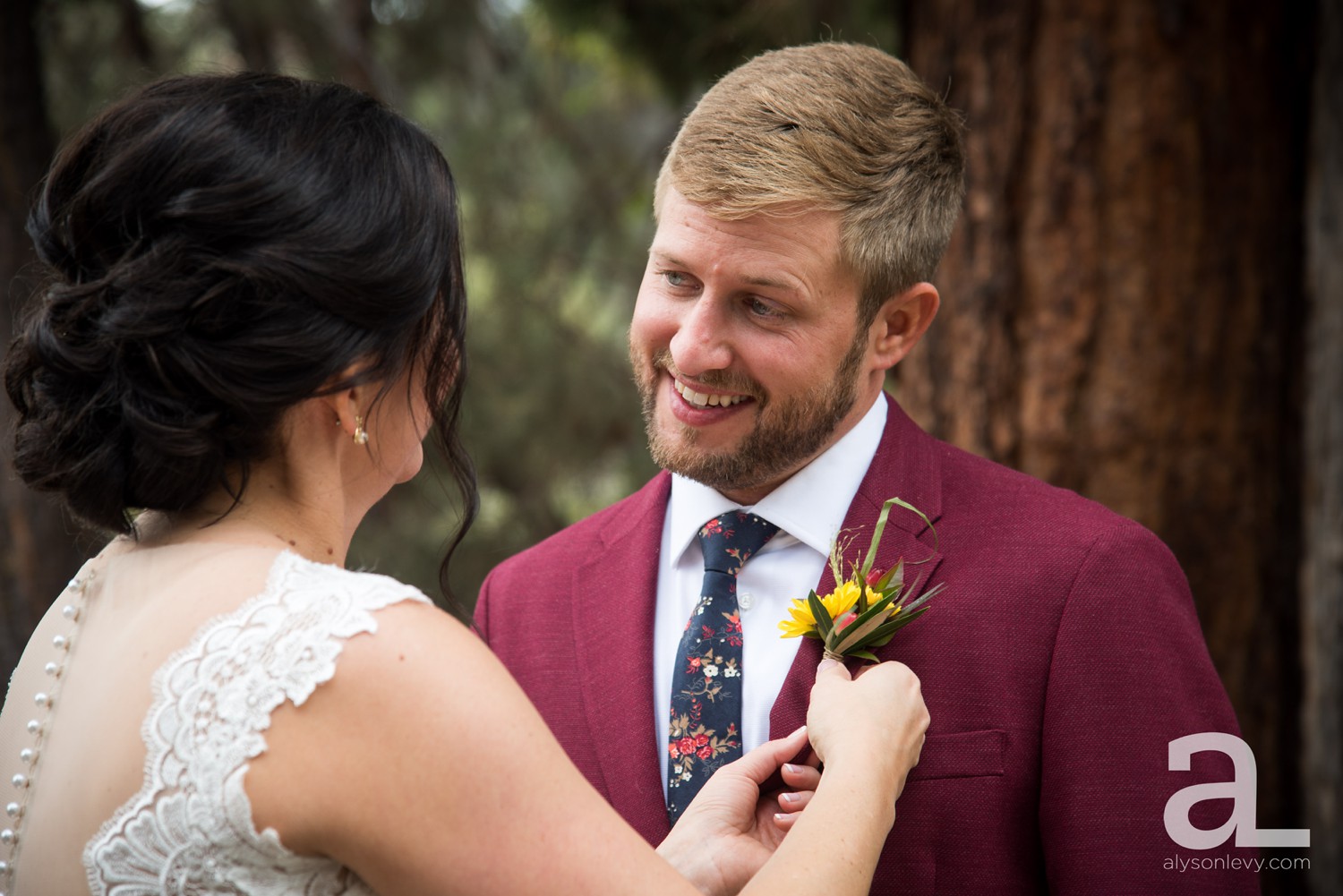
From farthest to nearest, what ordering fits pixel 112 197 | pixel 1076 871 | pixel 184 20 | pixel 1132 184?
pixel 184 20 → pixel 1132 184 → pixel 1076 871 → pixel 112 197

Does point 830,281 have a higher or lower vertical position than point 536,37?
lower

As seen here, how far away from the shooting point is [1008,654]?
6.72 ft

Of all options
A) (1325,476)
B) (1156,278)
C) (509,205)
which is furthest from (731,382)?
(509,205)

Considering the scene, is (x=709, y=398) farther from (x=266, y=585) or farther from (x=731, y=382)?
(x=266, y=585)

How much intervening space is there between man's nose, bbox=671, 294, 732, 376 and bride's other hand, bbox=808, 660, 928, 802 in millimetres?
582

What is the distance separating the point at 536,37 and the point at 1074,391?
12.8ft

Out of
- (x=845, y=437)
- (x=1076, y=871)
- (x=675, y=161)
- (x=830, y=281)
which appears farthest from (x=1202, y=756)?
(x=675, y=161)

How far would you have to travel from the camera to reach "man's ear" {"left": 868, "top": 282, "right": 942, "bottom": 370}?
7.86 feet

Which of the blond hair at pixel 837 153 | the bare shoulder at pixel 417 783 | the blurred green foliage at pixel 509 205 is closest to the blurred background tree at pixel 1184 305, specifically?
the blond hair at pixel 837 153

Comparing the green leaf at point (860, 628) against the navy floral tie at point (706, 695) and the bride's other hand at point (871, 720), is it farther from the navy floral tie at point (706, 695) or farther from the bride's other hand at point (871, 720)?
the navy floral tie at point (706, 695)

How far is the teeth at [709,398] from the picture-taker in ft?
7.51

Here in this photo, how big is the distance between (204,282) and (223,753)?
1.98 ft

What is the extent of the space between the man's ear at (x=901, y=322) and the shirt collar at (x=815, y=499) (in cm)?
11

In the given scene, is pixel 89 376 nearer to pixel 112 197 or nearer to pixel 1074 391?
pixel 112 197
